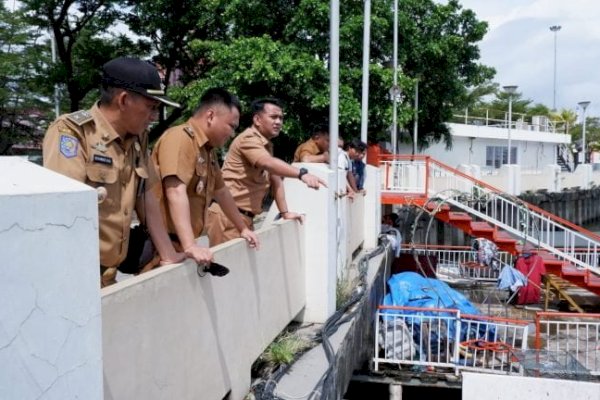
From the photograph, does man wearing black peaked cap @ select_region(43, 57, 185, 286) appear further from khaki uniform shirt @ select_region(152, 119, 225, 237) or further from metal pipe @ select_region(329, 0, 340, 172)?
metal pipe @ select_region(329, 0, 340, 172)

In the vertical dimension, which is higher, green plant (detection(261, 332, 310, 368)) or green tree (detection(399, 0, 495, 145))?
green tree (detection(399, 0, 495, 145))

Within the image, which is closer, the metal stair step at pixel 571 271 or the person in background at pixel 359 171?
the person in background at pixel 359 171

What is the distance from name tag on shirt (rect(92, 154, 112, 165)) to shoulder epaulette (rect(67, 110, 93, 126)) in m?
0.14

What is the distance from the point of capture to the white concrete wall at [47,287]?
49.3 inches

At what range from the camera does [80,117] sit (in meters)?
2.28

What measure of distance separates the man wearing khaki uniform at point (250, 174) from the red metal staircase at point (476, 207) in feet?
25.2

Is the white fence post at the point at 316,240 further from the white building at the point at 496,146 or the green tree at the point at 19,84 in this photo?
the white building at the point at 496,146

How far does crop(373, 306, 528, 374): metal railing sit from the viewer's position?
7164 millimetres

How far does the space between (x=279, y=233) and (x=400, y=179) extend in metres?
9.84

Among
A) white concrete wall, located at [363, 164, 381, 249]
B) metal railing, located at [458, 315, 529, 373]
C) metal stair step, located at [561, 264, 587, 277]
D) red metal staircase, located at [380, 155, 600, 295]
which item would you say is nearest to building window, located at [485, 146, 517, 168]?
red metal staircase, located at [380, 155, 600, 295]

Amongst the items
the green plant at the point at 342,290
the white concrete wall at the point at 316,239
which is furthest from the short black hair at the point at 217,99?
the green plant at the point at 342,290

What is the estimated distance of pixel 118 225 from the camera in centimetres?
237

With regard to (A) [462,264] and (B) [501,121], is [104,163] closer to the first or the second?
(A) [462,264]

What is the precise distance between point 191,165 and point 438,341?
5135mm
